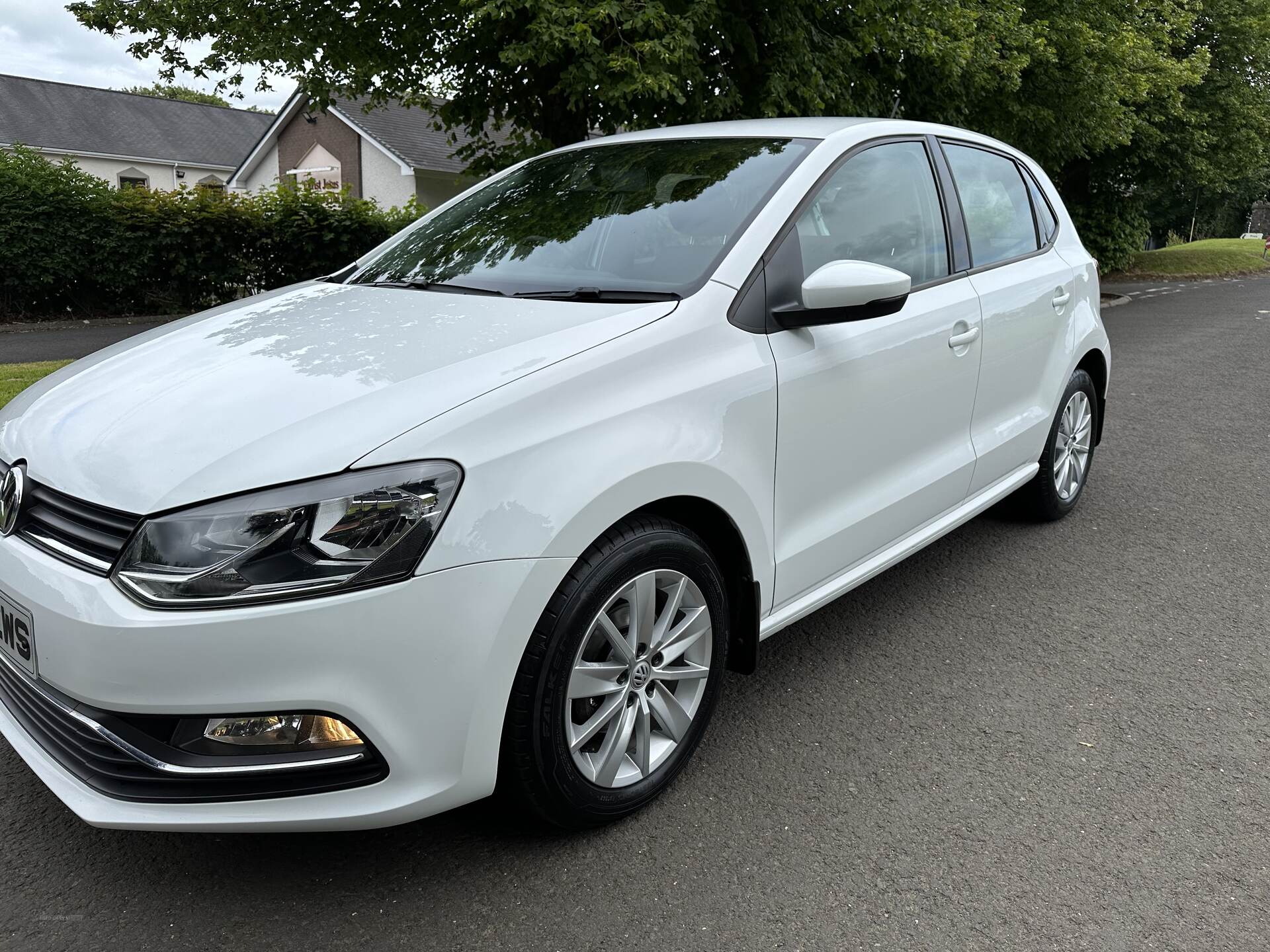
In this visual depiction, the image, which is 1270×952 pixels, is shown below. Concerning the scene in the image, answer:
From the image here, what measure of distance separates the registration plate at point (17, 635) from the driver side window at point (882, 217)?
2.15 m

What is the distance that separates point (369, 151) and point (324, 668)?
31999 millimetres

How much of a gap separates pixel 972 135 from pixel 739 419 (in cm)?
228

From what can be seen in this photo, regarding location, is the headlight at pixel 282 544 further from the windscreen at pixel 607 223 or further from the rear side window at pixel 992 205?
the rear side window at pixel 992 205

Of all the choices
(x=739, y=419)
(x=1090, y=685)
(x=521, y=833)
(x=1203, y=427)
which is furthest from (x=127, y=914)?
(x=1203, y=427)

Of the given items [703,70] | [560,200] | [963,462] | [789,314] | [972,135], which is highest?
[703,70]

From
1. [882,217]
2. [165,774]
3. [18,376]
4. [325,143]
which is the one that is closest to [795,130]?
[882,217]

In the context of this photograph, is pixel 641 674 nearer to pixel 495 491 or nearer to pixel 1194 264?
pixel 495 491

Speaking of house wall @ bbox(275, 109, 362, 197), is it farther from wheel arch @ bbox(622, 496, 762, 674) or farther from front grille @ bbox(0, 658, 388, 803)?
front grille @ bbox(0, 658, 388, 803)

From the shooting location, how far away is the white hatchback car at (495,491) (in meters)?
2.05

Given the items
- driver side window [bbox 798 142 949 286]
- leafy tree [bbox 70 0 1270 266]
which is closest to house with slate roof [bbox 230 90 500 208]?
leafy tree [bbox 70 0 1270 266]

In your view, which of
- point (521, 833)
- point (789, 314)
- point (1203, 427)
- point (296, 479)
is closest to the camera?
point (296, 479)

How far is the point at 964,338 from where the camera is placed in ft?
11.9

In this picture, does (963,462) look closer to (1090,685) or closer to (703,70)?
(1090,685)

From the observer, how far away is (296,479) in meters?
2.06
